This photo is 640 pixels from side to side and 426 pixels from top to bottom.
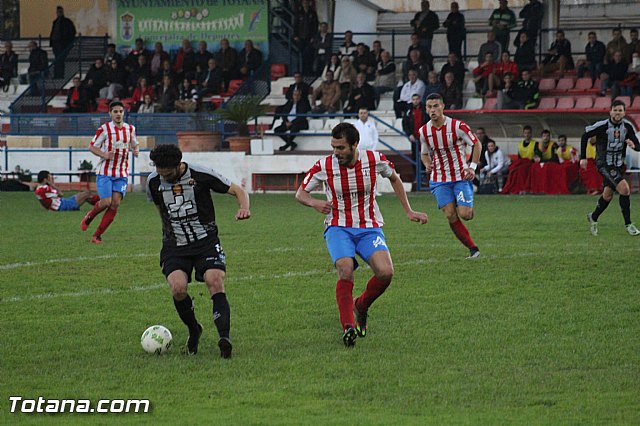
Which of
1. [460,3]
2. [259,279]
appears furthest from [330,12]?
[259,279]

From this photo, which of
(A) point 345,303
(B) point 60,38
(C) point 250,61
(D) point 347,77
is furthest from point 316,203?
(B) point 60,38

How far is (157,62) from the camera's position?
105ft

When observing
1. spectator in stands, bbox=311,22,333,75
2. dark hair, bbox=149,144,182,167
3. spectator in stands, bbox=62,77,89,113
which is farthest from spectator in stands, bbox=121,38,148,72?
dark hair, bbox=149,144,182,167

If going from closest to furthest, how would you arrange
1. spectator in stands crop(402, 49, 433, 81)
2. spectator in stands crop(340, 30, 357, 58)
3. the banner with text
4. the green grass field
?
the green grass field, spectator in stands crop(402, 49, 433, 81), spectator in stands crop(340, 30, 357, 58), the banner with text

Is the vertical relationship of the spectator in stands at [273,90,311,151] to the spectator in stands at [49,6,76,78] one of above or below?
below

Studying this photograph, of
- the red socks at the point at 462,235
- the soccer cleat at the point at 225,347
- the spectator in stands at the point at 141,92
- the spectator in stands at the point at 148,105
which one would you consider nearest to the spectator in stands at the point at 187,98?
the spectator in stands at the point at 148,105

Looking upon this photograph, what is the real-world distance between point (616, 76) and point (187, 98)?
11026mm

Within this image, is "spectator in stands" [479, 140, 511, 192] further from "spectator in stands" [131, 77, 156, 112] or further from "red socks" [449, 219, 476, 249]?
"red socks" [449, 219, 476, 249]

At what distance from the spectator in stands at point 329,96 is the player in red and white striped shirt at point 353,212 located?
66.9 feet

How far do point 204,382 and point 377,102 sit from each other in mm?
23408

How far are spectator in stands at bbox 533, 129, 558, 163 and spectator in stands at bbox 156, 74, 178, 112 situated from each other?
397 inches

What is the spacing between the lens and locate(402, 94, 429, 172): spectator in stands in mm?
26219

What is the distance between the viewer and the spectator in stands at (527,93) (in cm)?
2664

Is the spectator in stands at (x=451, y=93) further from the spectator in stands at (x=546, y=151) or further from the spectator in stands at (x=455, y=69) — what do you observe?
the spectator in stands at (x=546, y=151)
